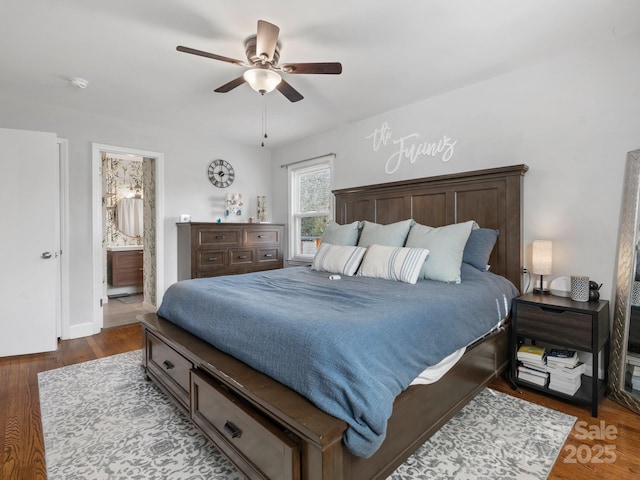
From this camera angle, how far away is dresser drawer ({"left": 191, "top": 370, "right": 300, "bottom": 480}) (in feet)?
3.92

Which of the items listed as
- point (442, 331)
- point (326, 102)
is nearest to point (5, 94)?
point (326, 102)

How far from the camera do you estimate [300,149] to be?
191 inches

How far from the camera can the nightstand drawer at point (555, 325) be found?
207 cm

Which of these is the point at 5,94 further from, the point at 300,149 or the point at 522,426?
the point at 522,426

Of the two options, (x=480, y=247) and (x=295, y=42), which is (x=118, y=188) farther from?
(x=480, y=247)

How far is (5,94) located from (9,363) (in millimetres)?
2572

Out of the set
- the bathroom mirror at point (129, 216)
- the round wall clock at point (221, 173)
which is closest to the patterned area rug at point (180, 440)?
the round wall clock at point (221, 173)

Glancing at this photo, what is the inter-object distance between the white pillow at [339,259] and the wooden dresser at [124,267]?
4.20m

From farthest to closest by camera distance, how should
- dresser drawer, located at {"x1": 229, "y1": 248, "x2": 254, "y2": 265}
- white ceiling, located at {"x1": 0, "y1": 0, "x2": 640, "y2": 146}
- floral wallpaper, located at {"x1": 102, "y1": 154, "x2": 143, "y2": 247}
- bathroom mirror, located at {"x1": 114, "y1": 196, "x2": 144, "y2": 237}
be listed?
bathroom mirror, located at {"x1": 114, "y1": 196, "x2": 144, "y2": 237} < floral wallpaper, located at {"x1": 102, "y1": 154, "x2": 143, "y2": 247} < dresser drawer, located at {"x1": 229, "y1": 248, "x2": 254, "y2": 265} < white ceiling, located at {"x1": 0, "y1": 0, "x2": 640, "y2": 146}

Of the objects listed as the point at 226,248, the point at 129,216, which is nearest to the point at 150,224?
the point at 226,248

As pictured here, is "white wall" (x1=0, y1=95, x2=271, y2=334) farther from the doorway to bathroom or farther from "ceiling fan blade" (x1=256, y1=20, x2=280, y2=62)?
"ceiling fan blade" (x1=256, y1=20, x2=280, y2=62)

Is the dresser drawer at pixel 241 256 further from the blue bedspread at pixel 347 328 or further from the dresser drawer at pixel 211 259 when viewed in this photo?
the blue bedspread at pixel 347 328

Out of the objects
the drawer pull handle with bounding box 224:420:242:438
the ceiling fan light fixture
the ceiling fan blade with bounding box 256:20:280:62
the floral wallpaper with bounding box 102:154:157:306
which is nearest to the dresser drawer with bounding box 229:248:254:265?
the floral wallpaper with bounding box 102:154:157:306

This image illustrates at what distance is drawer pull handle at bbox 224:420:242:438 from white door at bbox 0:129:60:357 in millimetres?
2812
